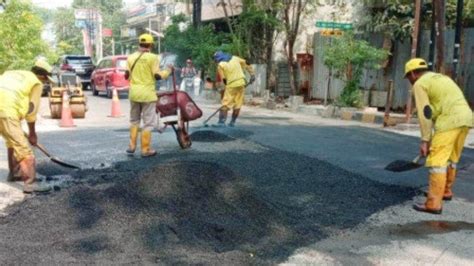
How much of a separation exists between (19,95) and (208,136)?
4.20 metres

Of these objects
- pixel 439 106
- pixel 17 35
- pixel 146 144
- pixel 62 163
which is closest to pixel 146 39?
pixel 146 144

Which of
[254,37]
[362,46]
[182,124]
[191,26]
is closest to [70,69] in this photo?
[191,26]

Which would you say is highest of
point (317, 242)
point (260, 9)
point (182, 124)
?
point (260, 9)

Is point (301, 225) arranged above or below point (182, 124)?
below

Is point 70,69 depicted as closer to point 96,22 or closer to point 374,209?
point 374,209

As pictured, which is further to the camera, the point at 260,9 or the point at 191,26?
the point at 191,26

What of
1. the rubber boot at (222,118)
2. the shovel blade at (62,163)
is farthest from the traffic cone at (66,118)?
the shovel blade at (62,163)

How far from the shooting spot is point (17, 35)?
42.7ft

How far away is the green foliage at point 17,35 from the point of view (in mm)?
12820

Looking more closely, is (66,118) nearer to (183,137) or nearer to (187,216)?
(183,137)

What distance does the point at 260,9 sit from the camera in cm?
1802

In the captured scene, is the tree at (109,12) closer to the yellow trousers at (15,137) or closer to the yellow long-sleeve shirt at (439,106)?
the yellow trousers at (15,137)

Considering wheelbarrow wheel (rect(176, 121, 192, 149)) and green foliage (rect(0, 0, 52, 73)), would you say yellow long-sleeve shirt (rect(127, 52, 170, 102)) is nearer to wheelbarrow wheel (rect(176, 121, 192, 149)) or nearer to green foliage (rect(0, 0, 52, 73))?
wheelbarrow wheel (rect(176, 121, 192, 149))

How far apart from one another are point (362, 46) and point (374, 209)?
859 cm
